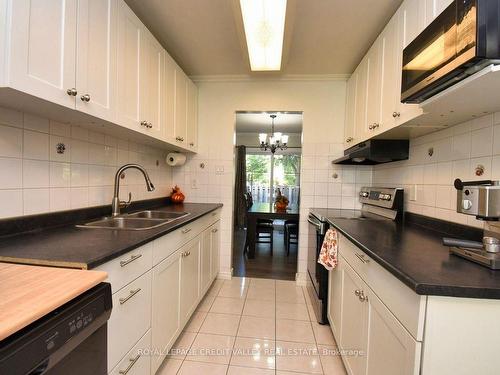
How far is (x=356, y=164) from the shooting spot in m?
2.91

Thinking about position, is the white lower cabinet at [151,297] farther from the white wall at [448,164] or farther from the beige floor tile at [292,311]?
the white wall at [448,164]

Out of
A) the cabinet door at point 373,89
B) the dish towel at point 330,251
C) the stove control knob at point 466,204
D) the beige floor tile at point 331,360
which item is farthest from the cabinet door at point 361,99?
the beige floor tile at point 331,360

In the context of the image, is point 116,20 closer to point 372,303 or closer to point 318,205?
point 372,303

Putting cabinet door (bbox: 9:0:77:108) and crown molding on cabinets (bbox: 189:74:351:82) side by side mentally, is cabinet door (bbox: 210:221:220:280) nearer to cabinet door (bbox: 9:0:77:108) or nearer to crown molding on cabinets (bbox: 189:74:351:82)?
crown molding on cabinets (bbox: 189:74:351:82)

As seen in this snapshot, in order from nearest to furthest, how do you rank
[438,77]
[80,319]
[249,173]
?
[80,319], [438,77], [249,173]

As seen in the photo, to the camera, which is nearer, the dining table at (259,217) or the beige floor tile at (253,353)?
the beige floor tile at (253,353)

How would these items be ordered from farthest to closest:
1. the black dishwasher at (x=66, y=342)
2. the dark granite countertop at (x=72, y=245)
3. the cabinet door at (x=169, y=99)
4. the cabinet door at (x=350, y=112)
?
1. the cabinet door at (x=350, y=112)
2. the cabinet door at (x=169, y=99)
3. the dark granite countertop at (x=72, y=245)
4. the black dishwasher at (x=66, y=342)

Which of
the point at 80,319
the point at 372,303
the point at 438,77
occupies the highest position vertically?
the point at 438,77

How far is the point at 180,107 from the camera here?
2.59 meters

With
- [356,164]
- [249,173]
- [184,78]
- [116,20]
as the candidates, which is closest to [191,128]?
[184,78]

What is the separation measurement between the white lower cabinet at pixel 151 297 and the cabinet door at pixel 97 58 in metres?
0.78

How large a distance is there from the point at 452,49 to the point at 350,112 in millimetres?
1850

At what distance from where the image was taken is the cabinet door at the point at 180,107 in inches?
98.6

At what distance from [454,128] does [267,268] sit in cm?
260
